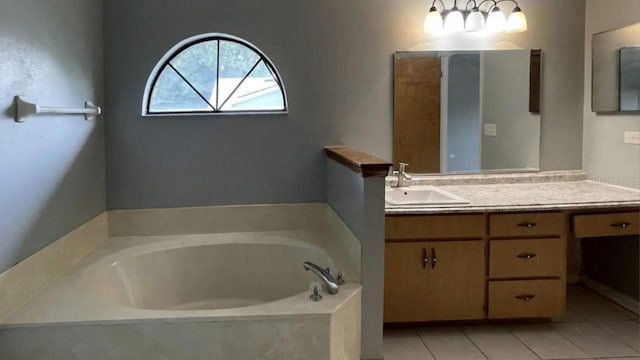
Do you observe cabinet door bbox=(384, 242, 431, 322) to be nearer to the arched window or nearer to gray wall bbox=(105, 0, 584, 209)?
gray wall bbox=(105, 0, 584, 209)

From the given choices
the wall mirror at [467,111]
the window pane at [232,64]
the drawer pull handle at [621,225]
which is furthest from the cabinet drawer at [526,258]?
the window pane at [232,64]

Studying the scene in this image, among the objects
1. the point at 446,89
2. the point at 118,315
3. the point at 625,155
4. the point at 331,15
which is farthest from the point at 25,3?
the point at 625,155

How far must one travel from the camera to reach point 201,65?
375 cm

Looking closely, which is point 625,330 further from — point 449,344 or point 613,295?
point 449,344

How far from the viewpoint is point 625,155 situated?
3508 millimetres

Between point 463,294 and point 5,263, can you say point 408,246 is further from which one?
point 5,263

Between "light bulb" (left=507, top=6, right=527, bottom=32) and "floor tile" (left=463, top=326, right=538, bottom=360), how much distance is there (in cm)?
195

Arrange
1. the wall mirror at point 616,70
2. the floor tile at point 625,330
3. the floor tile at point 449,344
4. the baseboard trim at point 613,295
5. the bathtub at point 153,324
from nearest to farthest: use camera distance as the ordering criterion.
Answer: the bathtub at point 153,324 → the floor tile at point 449,344 → the floor tile at point 625,330 → the wall mirror at point 616,70 → the baseboard trim at point 613,295

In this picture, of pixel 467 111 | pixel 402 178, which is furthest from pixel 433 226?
pixel 467 111

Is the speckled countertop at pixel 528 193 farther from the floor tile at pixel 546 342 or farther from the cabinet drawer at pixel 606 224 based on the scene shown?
the floor tile at pixel 546 342

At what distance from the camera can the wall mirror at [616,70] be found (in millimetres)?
3373

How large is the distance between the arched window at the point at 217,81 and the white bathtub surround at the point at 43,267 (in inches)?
37.5

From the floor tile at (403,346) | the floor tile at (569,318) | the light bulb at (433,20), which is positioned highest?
the light bulb at (433,20)

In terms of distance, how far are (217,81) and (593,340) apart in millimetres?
2805
